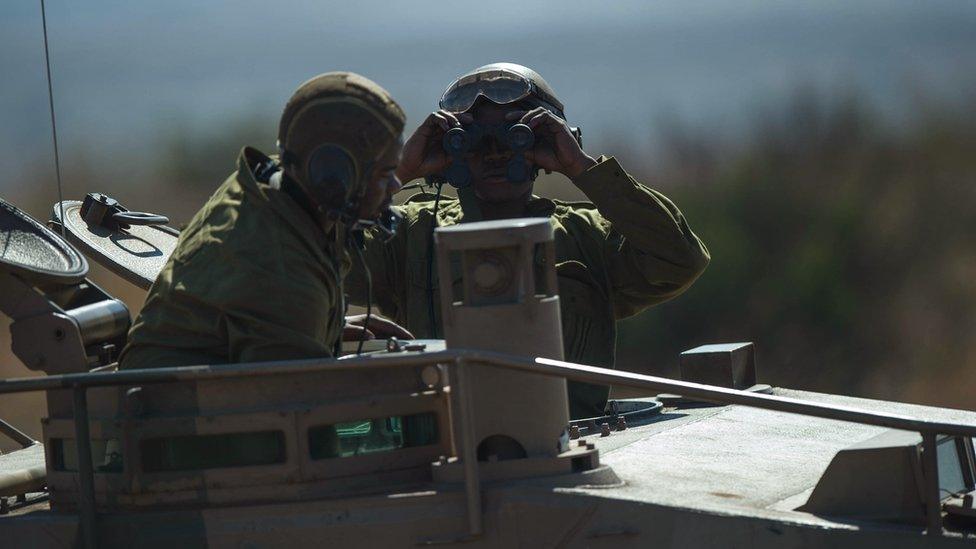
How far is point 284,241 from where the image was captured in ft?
19.8

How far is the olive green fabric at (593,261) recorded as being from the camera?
25.9ft

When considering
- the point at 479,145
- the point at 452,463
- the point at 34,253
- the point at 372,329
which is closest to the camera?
the point at 452,463

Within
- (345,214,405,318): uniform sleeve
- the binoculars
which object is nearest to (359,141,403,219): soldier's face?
the binoculars

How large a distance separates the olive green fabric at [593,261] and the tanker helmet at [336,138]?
71.6 inches

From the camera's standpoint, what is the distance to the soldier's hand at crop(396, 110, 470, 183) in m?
8.24

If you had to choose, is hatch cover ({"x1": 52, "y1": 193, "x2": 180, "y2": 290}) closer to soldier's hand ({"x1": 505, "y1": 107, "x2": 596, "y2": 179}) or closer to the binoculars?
the binoculars

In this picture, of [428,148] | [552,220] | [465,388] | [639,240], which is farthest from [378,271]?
[465,388]

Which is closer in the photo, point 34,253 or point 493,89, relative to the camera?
point 34,253

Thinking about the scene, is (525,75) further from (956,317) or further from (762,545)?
(956,317)

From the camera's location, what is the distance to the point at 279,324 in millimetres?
5992

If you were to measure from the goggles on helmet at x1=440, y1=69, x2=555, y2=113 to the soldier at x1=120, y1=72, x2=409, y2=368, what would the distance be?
80.3 inches

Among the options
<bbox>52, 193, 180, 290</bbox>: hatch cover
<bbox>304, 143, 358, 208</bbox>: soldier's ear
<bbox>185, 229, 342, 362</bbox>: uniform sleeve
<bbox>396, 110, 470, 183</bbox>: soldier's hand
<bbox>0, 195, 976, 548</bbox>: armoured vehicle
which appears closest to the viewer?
<bbox>0, 195, 976, 548</bbox>: armoured vehicle

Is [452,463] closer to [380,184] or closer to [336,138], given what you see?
[380,184]

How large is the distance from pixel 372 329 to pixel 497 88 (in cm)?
151
